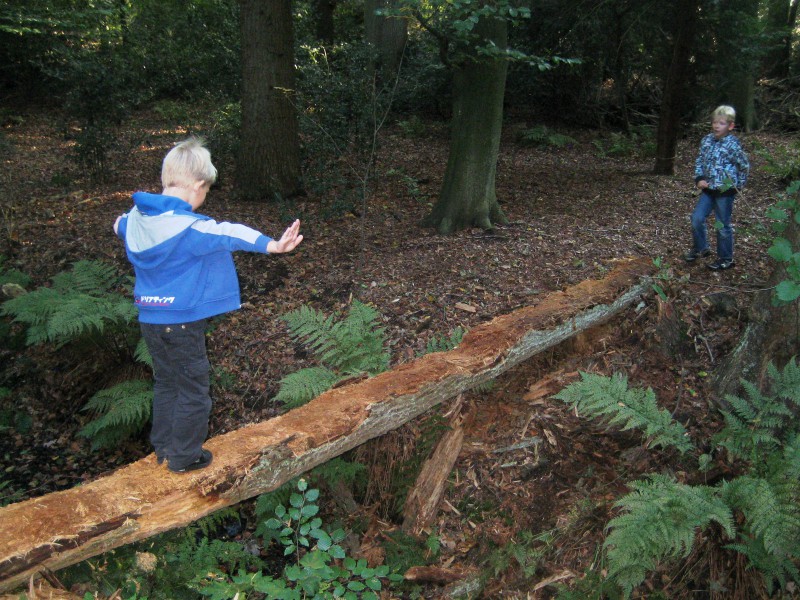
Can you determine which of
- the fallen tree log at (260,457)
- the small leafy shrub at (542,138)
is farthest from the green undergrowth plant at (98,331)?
the small leafy shrub at (542,138)

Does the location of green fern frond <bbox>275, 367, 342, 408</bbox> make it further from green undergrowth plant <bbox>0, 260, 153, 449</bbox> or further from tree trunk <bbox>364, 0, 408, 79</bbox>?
tree trunk <bbox>364, 0, 408, 79</bbox>

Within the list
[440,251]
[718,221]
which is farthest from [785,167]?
[440,251]

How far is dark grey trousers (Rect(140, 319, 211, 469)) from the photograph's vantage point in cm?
306

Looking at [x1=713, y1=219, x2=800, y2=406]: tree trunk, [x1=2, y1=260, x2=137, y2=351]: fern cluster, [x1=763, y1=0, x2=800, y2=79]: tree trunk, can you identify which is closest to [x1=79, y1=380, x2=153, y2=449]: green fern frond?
[x1=2, y1=260, x2=137, y2=351]: fern cluster

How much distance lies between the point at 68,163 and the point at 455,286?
860 centimetres

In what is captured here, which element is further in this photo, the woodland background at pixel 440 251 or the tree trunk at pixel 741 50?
the tree trunk at pixel 741 50

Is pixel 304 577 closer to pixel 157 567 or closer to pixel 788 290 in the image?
pixel 157 567

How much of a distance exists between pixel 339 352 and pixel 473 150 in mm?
3983

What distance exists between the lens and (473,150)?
24.7ft

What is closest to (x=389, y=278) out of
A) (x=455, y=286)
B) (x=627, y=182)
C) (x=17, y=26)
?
(x=455, y=286)

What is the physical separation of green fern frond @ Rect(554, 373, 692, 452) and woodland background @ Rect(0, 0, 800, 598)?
255mm

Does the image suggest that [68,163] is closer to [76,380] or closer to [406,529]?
[76,380]

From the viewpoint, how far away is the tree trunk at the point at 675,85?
950 cm

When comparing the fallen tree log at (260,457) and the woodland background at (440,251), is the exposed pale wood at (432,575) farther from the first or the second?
the fallen tree log at (260,457)
